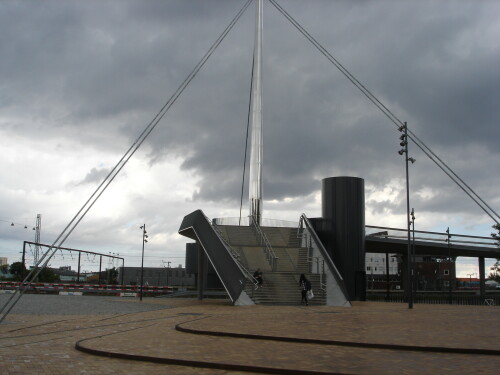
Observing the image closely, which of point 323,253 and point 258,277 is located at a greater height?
point 323,253

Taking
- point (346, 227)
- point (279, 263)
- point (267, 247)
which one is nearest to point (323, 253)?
point (279, 263)

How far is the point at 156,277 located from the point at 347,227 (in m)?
70.1

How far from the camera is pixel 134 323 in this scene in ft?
50.0

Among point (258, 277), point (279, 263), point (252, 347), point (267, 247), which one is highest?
point (267, 247)

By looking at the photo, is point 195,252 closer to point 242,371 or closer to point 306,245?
point 306,245

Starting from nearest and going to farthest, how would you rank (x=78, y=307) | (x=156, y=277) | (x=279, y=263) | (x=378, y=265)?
(x=78, y=307)
(x=279, y=263)
(x=156, y=277)
(x=378, y=265)

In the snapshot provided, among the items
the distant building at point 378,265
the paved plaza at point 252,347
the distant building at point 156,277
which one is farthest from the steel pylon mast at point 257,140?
the distant building at point 378,265

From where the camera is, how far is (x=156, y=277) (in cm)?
9744

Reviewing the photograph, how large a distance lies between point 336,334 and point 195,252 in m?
35.4

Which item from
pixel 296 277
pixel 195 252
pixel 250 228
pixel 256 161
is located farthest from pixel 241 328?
pixel 195 252

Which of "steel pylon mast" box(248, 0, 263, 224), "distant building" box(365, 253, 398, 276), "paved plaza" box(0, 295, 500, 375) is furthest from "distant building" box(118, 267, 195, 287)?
"paved plaza" box(0, 295, 500, 375)

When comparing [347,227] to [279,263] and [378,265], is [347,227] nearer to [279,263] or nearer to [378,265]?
[279,263]

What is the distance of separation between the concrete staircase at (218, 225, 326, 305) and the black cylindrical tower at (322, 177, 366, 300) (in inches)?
90.8

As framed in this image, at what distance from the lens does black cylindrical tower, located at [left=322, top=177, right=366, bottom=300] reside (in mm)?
31734
